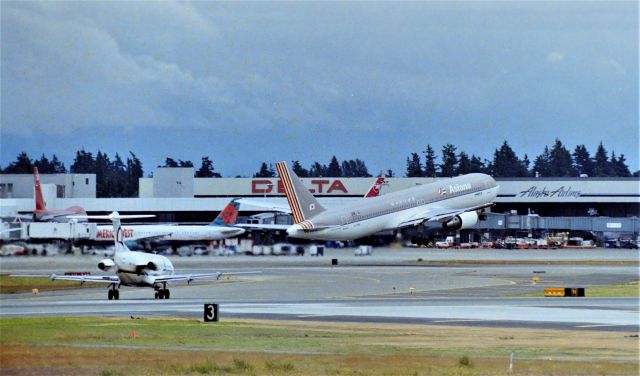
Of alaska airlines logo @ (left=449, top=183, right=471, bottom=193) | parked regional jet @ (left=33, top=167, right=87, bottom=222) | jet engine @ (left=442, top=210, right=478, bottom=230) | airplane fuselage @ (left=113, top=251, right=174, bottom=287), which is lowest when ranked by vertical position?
airplane fuselage @ (left=113, top=251, right=174, bottom=287)

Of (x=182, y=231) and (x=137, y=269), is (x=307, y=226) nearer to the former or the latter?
(x=182, y=231)

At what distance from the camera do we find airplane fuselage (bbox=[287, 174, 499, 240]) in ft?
A: 363

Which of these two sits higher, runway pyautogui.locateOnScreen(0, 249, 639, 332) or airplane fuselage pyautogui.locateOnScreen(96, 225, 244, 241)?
airplane fuselage pyautogui.locateOnScreen(96, 225, 244, 241)

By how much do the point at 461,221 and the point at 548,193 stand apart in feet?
198

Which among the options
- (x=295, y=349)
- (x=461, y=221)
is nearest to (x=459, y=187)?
(x=461, y=221)

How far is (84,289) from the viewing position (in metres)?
86.9

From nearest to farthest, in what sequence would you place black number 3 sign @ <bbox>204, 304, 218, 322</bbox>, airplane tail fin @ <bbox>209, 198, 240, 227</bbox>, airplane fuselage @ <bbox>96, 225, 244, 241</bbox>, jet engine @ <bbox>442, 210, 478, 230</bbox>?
black number 3 sign @ <bbox>204, 304, 218, 322</bbox> < airplane fuselage @ <bbox>96, 225, 244, 241</bbox> < jet engine @ <bbox>442, 210, 478, 230</bbox> < airplane tail fin @ <bbox>209, 198, 240, 227</bbox>

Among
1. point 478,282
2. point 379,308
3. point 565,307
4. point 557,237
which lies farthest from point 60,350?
point 557,237

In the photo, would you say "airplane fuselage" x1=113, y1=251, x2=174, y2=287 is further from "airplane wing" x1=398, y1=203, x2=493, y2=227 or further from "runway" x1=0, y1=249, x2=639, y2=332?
"airplane wing" x1=398, y1=203, x2=493, y2=227

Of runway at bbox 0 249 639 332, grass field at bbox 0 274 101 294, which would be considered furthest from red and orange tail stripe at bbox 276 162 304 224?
grass field at bbox 0 274 101 294

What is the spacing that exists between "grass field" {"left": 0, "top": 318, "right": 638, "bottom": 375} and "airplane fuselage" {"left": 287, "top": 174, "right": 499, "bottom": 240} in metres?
53.7

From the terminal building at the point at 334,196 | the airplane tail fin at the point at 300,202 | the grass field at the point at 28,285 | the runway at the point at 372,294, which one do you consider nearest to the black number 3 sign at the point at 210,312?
the runway at the point at 372,294

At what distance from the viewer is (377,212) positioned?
112938 millimetres

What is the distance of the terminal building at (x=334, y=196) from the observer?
534 feet
